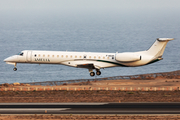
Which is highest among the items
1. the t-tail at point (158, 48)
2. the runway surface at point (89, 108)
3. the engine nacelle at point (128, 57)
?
the t-tail at point (158, 48)

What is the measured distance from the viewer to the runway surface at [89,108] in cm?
3462

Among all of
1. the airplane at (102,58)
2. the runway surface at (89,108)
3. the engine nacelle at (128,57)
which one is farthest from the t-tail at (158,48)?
the runway surface at (89,108)

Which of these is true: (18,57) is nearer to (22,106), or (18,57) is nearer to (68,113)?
(22,106)

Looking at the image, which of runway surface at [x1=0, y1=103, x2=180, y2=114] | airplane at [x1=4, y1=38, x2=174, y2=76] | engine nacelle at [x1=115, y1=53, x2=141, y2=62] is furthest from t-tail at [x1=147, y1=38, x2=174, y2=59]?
runway surface at [x1=0, y1=103, x2=180, y2=114]

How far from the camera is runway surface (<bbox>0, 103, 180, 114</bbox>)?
3462 cm

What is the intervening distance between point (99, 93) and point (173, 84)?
1529 centimetres

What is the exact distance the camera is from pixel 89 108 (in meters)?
Result: 36.3

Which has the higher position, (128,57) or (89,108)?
(128,57)

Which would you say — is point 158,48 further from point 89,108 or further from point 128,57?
point 89,108

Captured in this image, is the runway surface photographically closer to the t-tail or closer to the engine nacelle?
the engine nacelle

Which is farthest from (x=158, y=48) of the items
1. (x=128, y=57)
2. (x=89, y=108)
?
(x=89, y=108)

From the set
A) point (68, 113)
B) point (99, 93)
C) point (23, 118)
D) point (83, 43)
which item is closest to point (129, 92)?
point (99, 93)

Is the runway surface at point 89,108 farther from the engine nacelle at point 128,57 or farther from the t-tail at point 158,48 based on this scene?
the t-tail at point 158,48

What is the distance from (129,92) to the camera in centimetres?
4719
